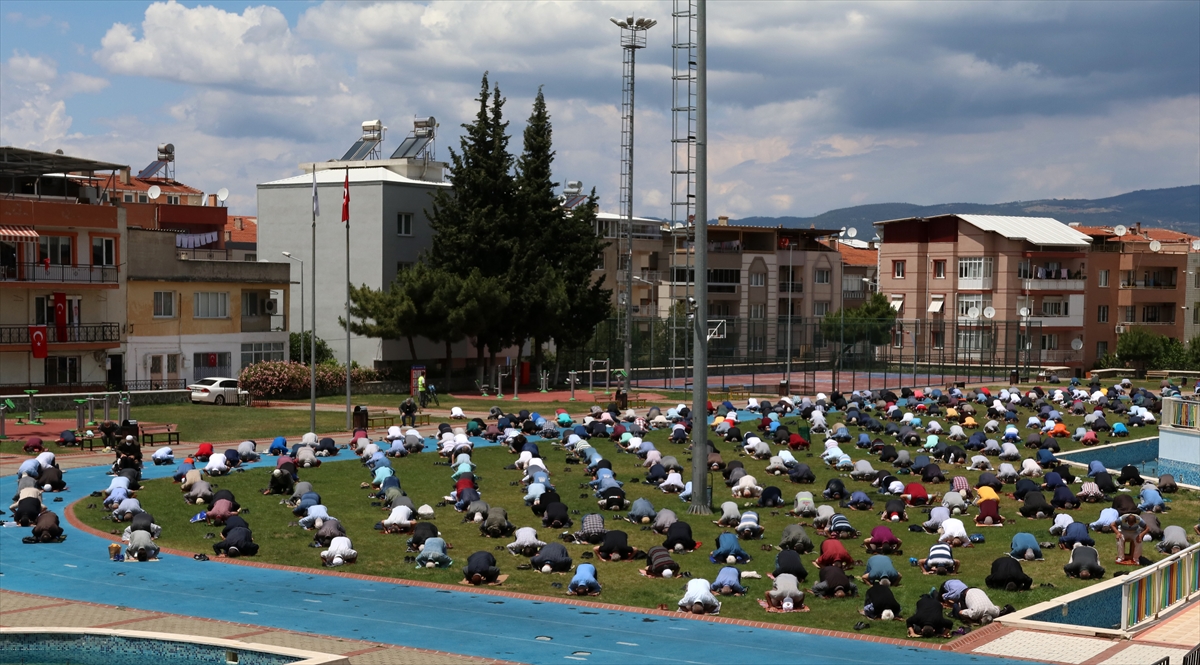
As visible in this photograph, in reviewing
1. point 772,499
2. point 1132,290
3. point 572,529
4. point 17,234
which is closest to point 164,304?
point 17,234

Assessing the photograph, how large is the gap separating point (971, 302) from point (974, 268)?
2.63 meters

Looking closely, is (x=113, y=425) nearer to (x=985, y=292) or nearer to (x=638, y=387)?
(x=638, y=387)

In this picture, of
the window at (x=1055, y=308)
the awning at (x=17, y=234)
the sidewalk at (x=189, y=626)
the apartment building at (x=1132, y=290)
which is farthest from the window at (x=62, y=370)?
the apartment building at (x=1132, y=290)

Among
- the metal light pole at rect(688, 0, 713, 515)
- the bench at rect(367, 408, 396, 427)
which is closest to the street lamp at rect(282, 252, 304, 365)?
the bench at rect(367, 408, 396, 427)

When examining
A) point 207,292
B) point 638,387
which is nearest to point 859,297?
point 638,387

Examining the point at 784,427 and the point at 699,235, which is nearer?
the point at 699,235

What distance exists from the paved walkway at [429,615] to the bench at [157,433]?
16.4m

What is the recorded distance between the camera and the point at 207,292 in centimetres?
6138

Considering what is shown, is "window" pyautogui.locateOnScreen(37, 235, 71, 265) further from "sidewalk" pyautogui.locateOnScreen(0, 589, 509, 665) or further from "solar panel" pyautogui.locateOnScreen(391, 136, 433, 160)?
"sidewalk" pyautogui.locateOnScreen(0, 589, 509, 665)

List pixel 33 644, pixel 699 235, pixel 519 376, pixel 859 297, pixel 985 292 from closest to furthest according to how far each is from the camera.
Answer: pixel 33 644, pixel 699 235, pixel 519 376, pixel 985 292, pixel 859 297

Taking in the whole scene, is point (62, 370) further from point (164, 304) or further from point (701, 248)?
point (701, 248)

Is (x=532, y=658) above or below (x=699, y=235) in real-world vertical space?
below

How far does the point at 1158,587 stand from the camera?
72.1ft

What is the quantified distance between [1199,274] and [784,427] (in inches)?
2621
